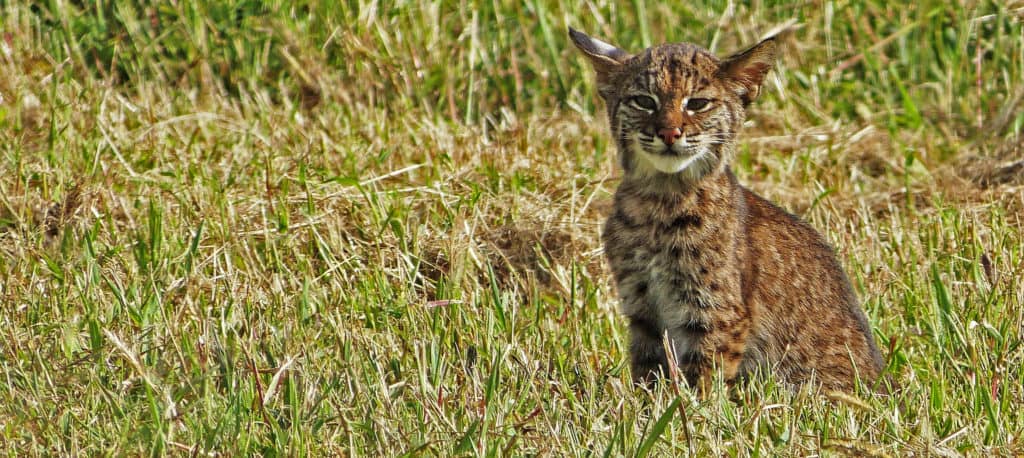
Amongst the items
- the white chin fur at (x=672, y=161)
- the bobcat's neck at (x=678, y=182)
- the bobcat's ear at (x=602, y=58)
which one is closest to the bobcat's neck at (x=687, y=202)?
the bobcat's neck at (x=678, y=182)

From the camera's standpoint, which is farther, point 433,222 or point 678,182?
point 433,222

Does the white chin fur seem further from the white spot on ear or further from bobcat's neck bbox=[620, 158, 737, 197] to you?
the white spot on ear

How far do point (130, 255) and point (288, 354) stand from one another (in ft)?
4.32

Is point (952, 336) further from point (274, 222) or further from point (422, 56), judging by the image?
point (422, 56)

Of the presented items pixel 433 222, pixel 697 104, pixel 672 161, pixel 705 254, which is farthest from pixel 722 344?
pixel 433 222

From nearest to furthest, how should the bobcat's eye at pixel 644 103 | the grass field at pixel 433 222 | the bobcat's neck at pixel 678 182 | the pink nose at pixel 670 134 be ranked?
the grass field at pixel 433 222
the pink nose at pixel 670 134
the bobcat's eye at pixel 644 103
the bobcat's neck at pixel 678 182

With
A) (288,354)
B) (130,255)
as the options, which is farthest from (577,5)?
(288,354)

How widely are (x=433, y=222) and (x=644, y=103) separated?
145 cm

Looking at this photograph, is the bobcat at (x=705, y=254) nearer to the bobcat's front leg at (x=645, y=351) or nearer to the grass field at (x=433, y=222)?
the bobcat's front leg at (x=645, y=351)

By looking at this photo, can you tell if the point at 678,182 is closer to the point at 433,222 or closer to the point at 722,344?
the point at 722,344

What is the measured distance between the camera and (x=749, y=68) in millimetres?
4688

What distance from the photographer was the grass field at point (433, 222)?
159 inches

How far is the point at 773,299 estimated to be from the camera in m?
4.70

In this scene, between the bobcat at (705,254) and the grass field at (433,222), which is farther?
the bobcat at (705,254)
